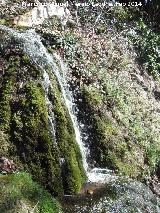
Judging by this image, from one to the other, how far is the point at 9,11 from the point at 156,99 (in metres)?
4.56

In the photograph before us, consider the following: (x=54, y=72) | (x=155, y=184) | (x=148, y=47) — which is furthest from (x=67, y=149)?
(x=148, y=47)

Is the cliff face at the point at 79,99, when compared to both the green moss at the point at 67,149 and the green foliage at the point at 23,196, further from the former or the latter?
the green foliage at the point at 23,196

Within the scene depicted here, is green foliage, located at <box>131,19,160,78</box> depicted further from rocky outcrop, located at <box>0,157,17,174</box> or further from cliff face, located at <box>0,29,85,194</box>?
rocky outcrop, located at <box>0,157,17,174</box>

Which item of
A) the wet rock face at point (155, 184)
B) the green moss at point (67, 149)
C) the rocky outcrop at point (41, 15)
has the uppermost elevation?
the rocky outcrop at point (41, 15)

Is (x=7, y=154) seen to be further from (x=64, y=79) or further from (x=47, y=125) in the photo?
(x=64, y=79)

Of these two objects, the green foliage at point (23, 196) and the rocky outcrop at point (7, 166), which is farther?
the rocky outcrop at point (7, 166)

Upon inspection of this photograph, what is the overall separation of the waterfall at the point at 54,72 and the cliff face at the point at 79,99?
28mm

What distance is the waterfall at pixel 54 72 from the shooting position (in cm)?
799

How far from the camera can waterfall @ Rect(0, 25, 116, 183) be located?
7.99 m

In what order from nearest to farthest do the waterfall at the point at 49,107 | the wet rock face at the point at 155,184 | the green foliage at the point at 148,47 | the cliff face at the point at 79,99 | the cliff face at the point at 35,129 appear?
the cliff face at the point at 35,129 → the cliff face at the point at 79,99 → the waterfall at the point at 49,107 → the wet rock face at the point at 155,184 → the green foliage at the point at 148,47

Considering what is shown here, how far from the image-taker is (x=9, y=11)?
10219 mm

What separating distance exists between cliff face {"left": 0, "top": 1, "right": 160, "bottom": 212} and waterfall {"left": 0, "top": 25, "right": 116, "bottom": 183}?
28mm

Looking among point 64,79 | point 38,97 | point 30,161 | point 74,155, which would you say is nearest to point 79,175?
point 74,155

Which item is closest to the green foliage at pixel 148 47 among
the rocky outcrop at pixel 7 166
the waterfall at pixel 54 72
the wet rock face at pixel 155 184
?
the wet rock face at pixel 155 184
